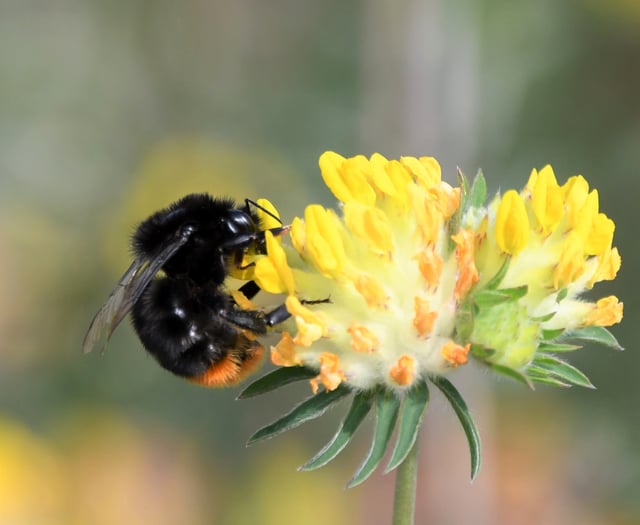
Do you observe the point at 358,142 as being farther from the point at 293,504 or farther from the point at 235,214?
the point at 235,214

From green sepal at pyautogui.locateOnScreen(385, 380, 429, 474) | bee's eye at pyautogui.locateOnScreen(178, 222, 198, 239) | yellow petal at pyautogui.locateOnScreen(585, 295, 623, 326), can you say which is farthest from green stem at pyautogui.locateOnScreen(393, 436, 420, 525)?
bee's eye at pyautogui.locateOnScreen(178, 222, 198, 239)

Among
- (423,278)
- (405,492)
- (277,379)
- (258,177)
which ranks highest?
(258,177)

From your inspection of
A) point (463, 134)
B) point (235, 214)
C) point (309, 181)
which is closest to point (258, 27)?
point (309, 181)

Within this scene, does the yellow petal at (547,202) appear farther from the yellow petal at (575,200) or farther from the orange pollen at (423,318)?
the orange pollen at (423,318)

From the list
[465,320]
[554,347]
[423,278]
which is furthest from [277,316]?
[554,347]

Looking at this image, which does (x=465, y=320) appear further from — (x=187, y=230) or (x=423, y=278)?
(x=187, y=230)

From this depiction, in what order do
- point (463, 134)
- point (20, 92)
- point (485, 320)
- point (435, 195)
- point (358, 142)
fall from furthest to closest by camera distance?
point (20, 92)
point (358, 142)
point (463, 134)
point (435, 195)
point (485, 320)

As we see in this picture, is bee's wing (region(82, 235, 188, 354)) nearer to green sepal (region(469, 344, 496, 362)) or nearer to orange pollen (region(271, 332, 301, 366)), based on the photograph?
orange pollen (region(271, 332, 301, 366))
